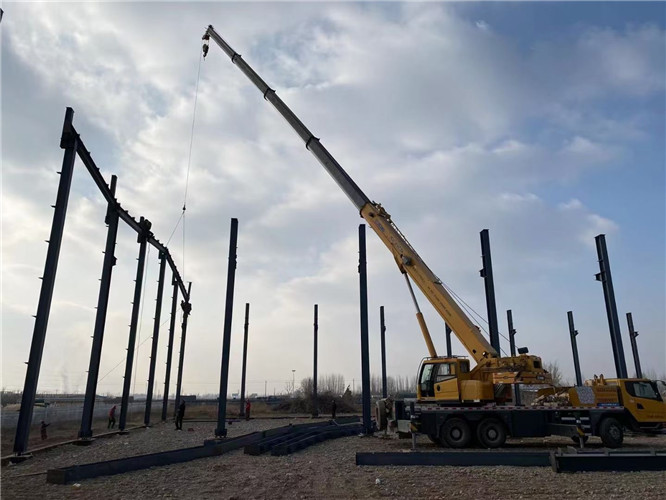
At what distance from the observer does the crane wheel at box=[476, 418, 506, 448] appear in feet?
57.4

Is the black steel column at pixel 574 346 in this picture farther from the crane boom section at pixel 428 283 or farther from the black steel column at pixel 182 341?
the black steel column at pixel 182 341

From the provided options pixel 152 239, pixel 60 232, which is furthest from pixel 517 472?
pixel 152 239

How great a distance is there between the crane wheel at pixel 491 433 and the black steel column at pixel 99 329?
48.6 ft

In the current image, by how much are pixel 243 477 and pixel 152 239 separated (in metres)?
18.2

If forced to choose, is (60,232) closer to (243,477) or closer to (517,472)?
(243,477)

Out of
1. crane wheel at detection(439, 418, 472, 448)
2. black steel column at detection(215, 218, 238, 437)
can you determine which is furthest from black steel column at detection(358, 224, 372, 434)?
black steel column at detection(215, 218, 238, 437)

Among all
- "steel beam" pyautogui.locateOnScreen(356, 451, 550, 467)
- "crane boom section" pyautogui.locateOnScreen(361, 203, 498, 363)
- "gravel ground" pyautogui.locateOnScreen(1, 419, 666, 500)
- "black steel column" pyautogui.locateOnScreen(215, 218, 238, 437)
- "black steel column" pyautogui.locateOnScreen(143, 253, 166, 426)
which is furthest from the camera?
"black steel column" pyautogui.locateOnScreen(143, 253, 166, 426)

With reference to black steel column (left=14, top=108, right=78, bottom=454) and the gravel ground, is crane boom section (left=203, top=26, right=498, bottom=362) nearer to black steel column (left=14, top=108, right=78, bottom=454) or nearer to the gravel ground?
the gravel ground

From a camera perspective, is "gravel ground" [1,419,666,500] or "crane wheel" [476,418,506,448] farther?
"crane wheel" [476,418,506,448]

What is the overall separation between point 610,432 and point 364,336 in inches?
408

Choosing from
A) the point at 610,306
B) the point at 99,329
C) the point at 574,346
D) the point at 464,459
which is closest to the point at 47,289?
the point at 99,329

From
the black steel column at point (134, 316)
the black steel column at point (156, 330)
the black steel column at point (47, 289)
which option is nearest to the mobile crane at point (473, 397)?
the black steel column at point (47, 289)

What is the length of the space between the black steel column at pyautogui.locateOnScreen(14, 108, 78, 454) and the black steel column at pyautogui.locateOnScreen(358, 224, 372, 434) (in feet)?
40.8

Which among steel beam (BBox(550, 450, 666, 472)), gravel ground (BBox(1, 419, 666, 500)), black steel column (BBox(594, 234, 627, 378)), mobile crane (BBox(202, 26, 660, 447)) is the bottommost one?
gravel ground (BBox(1, 419, 666, 500))
